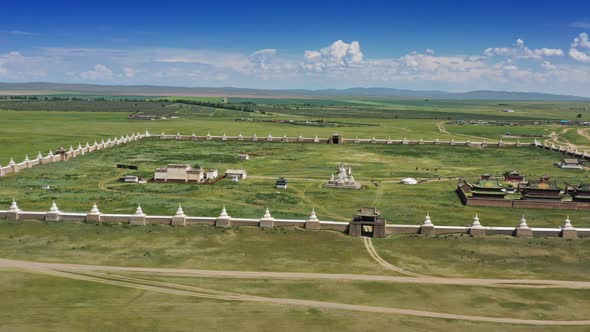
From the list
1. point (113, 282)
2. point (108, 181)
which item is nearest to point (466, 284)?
point (113, 282)

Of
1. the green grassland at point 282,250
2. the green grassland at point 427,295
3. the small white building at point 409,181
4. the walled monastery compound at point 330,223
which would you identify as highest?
the walled monastery compound at point 330,223

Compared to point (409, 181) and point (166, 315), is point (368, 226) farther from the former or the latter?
point (409, 181)

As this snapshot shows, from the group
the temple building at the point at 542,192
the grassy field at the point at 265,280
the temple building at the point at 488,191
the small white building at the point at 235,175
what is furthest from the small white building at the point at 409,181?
the grassy field at the point at 265,280

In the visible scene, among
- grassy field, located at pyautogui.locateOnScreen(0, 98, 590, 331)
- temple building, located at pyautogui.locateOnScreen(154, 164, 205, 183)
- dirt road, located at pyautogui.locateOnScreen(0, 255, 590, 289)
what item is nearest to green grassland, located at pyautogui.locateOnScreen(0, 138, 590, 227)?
grassy field, located at pyautogui.locateOnScreen(0, 98, 590, 331)

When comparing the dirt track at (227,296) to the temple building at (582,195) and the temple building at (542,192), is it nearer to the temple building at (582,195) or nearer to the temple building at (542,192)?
the temple building at (542,192)

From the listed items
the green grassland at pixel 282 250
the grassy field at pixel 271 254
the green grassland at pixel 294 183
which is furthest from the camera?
the green grassland at pixel 294 183

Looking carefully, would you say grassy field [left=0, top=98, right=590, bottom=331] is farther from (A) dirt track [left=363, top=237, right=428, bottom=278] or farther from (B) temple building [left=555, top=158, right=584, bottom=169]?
(B) temple building [left=555, top=158, right=584, bottom=169]

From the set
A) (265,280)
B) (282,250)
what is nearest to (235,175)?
(282,250)

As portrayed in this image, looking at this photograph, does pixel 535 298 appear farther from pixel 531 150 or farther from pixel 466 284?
pixel 531 150

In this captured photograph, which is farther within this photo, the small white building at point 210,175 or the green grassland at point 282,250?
the small white building at point 210,175
